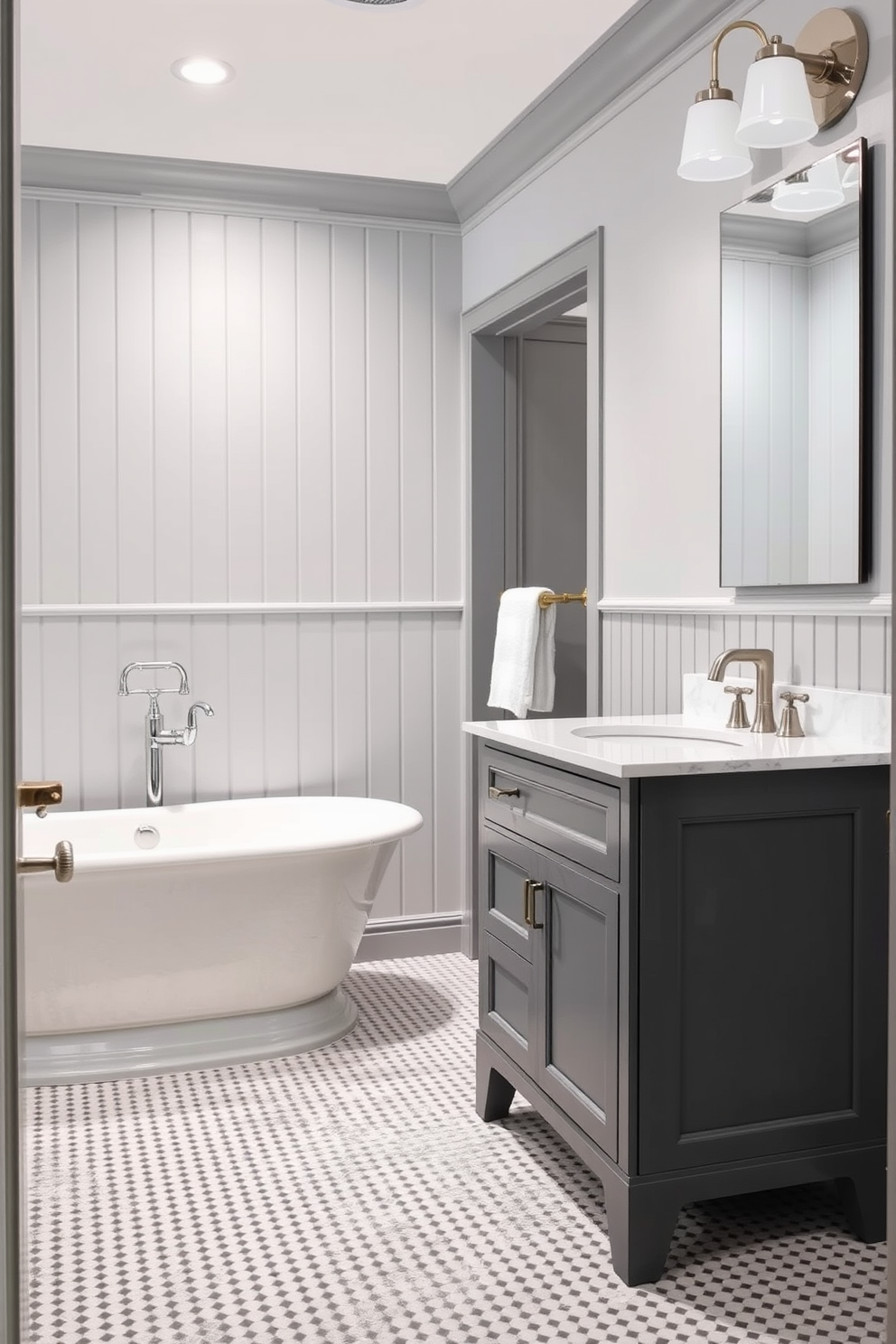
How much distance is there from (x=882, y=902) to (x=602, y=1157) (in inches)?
25.8

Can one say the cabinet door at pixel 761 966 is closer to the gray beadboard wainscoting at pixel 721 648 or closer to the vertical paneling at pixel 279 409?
the gray beadboard wainscoting at pixel 721 648

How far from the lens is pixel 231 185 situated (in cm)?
356

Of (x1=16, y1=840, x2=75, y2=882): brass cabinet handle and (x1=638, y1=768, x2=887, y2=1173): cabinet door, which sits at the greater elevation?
(x1=16, y1=840, x2=75, y2=882): brass cabinet handle

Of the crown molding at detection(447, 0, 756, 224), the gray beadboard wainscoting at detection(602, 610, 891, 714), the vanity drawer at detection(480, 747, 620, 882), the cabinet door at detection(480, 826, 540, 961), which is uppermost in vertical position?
A: the crown molding at detection(447, 0, 756, 224)

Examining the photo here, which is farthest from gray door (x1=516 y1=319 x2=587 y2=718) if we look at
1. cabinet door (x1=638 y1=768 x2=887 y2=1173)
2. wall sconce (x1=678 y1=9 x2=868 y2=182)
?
cabinet door (x1=638 y1=768 x2=887 y2=1173)

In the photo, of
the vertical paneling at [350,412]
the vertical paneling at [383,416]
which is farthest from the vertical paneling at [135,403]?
the vertical paneling at [383,416]

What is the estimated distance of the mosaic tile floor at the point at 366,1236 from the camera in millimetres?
1810

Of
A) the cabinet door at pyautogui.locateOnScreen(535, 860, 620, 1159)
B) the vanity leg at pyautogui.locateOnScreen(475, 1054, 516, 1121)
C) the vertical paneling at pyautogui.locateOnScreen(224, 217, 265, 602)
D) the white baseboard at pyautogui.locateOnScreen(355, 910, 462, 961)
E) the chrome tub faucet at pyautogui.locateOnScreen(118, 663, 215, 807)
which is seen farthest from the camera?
the white baseboard at pyautogui.locateOnScreen(355, 910, 462, 961)

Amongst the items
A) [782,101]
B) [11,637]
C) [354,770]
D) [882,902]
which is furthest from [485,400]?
[11,637]

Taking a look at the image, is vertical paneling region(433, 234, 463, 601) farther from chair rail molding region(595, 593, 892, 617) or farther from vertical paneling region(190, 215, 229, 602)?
chair rail molding region(595, 593, 892, 617)

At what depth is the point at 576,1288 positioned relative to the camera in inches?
74.8

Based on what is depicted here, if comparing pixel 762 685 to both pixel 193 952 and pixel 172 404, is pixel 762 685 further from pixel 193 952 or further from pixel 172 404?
pixel 172 404

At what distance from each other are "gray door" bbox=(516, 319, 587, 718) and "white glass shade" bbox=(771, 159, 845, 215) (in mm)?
1716

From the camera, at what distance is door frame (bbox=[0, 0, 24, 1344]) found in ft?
3.21
